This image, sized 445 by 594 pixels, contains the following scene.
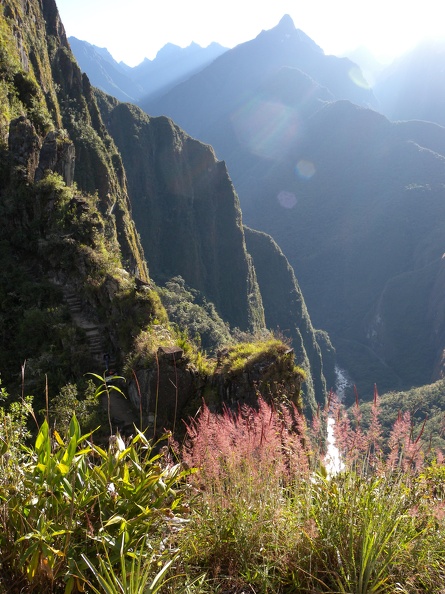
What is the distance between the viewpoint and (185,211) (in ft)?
346

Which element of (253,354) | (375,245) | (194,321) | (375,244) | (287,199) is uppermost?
(287,199)

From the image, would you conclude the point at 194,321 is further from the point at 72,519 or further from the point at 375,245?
the point at 375,245

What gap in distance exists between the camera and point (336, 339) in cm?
14350

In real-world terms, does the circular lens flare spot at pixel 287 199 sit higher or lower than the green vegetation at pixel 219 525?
higher

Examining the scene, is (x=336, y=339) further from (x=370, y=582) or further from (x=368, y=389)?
(x=370, y=582)

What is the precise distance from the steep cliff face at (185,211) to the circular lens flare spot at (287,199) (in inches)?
3270

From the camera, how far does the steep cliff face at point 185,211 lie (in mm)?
95625

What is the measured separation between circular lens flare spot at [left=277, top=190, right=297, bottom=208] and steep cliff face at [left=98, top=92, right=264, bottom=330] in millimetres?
83060

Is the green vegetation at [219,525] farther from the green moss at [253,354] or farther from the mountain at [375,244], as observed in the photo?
the mountain at [375,244]

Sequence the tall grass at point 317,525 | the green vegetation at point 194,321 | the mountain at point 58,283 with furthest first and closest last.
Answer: the green vegetation at point 194,321
the mountain at point 58,283
the tall grass at point 317,525

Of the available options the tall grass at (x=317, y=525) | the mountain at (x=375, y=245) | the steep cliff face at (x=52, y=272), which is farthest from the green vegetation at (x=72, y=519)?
the mountain at (x=375, y=245)

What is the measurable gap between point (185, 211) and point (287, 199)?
98671mm

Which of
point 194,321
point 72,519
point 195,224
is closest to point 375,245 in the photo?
point 195,224

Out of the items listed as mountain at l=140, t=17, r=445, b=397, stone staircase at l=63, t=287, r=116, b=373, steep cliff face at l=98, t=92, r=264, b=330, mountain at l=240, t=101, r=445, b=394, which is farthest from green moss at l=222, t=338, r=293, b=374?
mountain at l=140, t=17, r=445, b=397
